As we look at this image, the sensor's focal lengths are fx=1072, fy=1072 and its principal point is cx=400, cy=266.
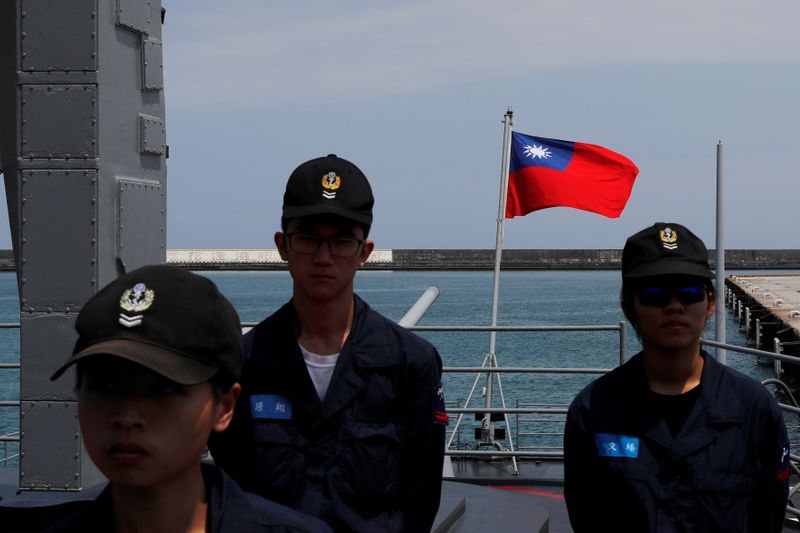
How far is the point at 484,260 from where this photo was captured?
15375 cm

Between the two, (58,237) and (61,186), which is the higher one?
(61,186)

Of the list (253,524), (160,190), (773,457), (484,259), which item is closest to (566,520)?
(160,190)

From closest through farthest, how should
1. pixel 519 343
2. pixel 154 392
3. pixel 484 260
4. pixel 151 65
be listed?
pixel 154 392 < pixel 151 65 < pixel 519 343 < pixel 484 260

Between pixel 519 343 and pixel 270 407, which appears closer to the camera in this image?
pixel 270 407

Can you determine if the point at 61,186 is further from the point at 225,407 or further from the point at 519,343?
the point at 519,343

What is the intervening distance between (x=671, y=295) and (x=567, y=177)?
11.1m

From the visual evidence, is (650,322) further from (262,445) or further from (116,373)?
(116,373)

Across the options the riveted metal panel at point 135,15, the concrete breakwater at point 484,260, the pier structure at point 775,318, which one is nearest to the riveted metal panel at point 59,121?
the riveted metal panel at point 135,15

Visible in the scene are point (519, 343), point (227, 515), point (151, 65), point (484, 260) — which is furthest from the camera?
point (484, 260)

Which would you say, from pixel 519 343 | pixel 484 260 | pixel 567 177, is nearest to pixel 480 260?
pixel 484 260

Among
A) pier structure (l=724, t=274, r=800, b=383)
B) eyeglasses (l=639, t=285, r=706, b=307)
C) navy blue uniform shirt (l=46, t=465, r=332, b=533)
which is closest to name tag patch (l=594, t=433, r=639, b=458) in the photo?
eyeglasses (l=639, t=285, r=706, b=307)

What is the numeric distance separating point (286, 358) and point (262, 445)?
0.79 ft

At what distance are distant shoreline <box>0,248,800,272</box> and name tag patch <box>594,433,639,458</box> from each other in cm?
14694

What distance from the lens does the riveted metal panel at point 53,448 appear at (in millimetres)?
4918
